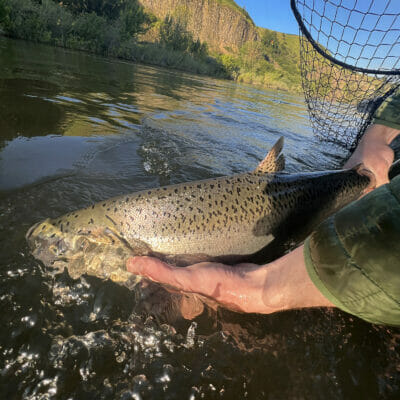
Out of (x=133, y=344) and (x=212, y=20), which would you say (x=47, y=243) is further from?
(x=212, y=20)

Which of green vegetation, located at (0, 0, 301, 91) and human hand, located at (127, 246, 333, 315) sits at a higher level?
green vegetation, located at (0, 0, 301, 91)

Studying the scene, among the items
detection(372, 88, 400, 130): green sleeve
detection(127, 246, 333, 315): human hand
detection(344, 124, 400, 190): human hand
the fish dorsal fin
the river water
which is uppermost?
detection(372, 88, 400, 130): green sleeve

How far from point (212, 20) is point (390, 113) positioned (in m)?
189

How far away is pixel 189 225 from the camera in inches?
86.4

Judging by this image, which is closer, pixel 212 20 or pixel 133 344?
pixel 133 344

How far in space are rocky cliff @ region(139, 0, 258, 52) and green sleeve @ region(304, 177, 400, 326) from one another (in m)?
170

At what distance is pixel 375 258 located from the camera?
1.14 metres

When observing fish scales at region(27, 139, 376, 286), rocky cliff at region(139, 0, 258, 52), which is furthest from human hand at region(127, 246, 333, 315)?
rocky cliff at region(139, 0, 258, 52)

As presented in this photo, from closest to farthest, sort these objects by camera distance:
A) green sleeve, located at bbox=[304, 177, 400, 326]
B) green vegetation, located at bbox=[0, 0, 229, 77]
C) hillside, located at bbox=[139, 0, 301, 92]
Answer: green sleeve, located at bbox=[304, 177, 400, 326] → green vegetation, located at bbox=[0, 0, 229, 77] → hillside, located at bbox=[139, 0, 301, 92]

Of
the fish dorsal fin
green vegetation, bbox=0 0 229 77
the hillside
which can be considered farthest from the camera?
the hillside

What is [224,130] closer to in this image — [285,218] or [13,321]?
[285,218]

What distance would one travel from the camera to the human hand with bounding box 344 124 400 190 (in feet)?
8.44

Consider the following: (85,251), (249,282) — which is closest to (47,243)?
(85,251)

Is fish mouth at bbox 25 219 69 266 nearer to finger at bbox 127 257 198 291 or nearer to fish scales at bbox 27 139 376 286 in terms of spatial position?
fish scales at bbox 27 139 376 286
